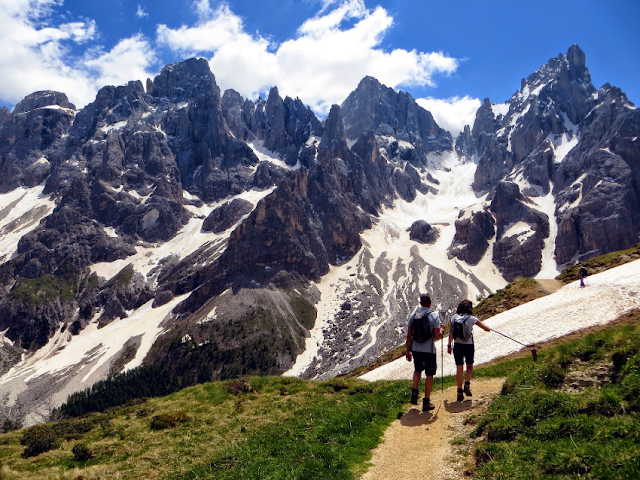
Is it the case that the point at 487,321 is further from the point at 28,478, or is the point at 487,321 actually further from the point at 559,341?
the point at 28,478

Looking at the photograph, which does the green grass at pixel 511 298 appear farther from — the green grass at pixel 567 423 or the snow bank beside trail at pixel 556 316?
the green grass at pixel 567 423

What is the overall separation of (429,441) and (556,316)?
64.7ft

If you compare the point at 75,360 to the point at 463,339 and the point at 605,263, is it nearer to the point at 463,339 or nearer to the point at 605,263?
the point at 605,263

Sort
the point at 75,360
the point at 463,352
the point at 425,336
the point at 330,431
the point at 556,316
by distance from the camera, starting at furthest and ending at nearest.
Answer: the point at 75,360 < the point at 556,316 < the point at 463,352 < the point at 425,336 < the point at 330,431

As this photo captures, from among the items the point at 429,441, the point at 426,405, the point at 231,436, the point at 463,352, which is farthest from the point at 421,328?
the point at 231,436

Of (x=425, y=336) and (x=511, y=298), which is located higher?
(x=425, y=336)

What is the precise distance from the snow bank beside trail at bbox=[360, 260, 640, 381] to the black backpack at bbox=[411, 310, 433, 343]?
37.7 ft

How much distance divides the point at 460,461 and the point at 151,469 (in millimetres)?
9134

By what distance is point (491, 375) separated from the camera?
19141 mm

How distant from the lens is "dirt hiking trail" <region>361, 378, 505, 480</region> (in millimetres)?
10188

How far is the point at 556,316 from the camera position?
27391 millimetres

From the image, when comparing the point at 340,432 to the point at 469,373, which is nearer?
the point at 340,432

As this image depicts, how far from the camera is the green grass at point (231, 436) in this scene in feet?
38.2

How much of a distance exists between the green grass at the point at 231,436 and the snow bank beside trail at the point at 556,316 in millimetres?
7954
